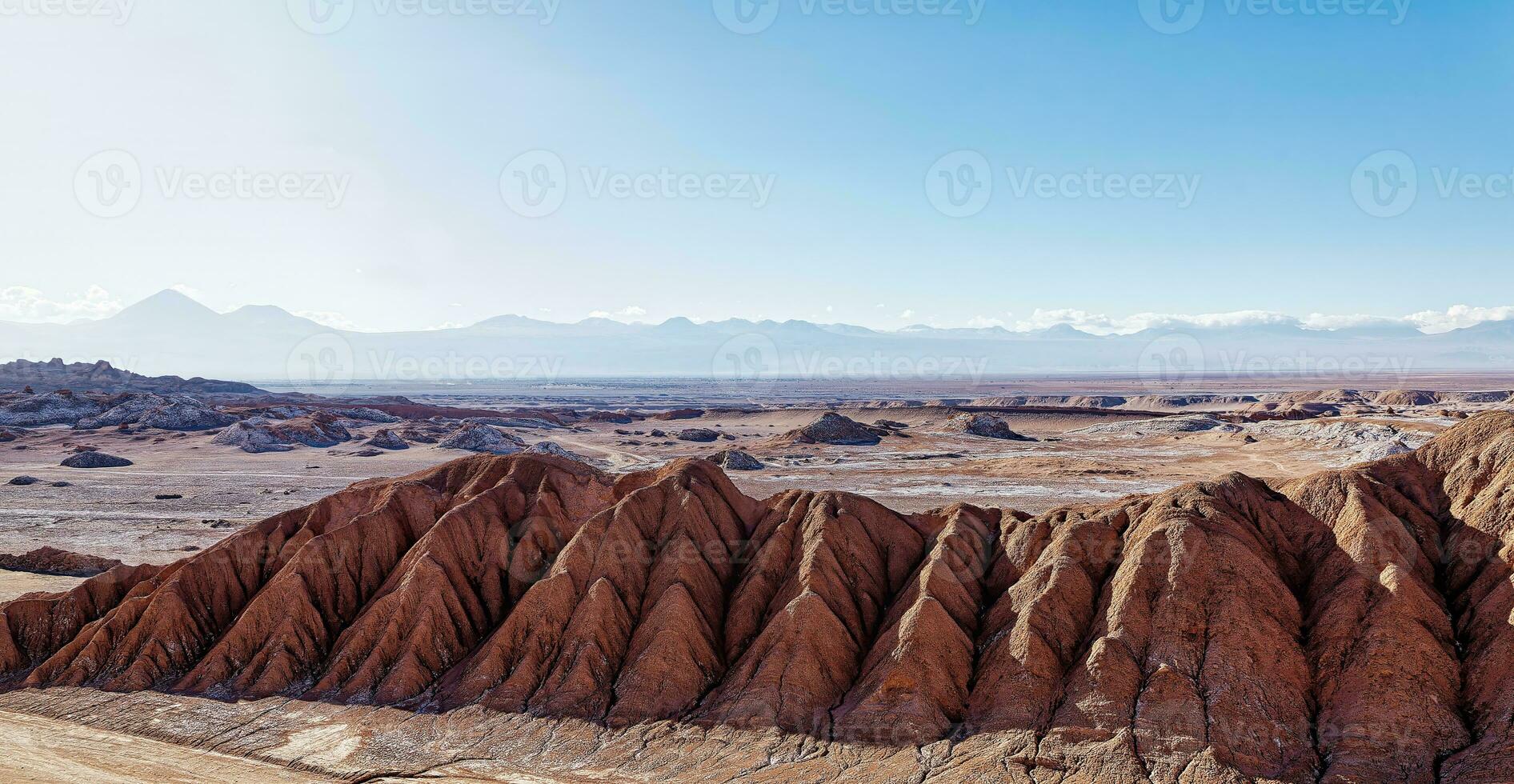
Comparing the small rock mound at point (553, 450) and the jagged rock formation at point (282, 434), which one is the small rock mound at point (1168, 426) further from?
the jagged rock formation at point (282, 434)

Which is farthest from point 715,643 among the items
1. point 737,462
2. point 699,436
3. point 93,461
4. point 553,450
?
point 699,436

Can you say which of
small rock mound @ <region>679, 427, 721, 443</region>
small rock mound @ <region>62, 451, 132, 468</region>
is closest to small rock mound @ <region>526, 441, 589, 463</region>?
small rock mound @ <region>679, 427, 721, 443</region>

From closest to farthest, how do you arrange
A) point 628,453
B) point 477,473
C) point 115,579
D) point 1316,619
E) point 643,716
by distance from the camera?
point 1316,619
point 643,716
point 115,579
point 477,473
point 628,453

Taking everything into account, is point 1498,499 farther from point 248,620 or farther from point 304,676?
point 248,620

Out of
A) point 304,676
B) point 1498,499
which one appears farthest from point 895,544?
point 304,676

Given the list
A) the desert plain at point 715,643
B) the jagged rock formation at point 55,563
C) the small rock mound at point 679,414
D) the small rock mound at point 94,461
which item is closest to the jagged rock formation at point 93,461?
the small rock mound at point 94,461
